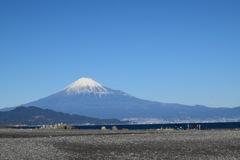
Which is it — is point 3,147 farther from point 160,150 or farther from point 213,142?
point 213,142

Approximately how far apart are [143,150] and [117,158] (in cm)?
481

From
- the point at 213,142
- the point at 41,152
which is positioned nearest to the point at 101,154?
the point at 41,152

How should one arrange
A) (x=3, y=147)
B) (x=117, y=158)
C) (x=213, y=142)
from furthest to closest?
(x=213, y=142), (x=3, y=147), (x=117, y=158)

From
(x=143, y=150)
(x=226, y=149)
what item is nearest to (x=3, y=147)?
(x=143, y=150)

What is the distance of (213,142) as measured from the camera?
38.2 meters

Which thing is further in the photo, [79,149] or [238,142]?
[238,142]

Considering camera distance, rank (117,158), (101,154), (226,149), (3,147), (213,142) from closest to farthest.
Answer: (117,158) → (101,154) → (3,147) → (226,149) → (213,142)

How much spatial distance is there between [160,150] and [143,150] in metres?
1.27

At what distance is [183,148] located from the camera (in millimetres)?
33344

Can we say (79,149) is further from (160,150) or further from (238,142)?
(238,142)

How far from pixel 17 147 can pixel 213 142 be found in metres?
17.0

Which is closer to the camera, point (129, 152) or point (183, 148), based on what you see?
point (129, 152)

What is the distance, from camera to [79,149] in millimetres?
32031

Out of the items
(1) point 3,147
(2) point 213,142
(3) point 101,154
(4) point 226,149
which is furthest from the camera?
(2) point 213,142
